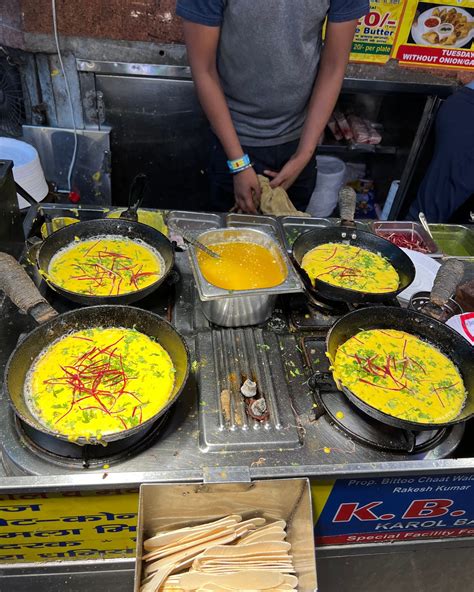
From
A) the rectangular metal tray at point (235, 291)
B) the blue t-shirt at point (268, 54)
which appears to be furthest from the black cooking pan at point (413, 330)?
the blue t-shirt at point (268, 54)

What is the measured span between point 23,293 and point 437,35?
3.92 meters

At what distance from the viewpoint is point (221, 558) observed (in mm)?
1422

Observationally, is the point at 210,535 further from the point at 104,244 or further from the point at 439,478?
the point at 104,244

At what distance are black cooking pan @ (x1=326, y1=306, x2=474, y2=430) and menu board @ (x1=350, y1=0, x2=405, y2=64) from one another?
2.81 m

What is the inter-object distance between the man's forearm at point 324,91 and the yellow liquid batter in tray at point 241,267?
127 cm

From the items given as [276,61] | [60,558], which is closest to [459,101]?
[276,61]

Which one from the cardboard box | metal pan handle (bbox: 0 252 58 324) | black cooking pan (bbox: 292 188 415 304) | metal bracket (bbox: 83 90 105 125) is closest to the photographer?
the cardboard box

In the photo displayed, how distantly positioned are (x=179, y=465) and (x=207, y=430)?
147 mm

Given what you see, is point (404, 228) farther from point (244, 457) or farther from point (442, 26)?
point (442, 26)

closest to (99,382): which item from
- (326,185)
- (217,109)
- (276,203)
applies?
(276,203)

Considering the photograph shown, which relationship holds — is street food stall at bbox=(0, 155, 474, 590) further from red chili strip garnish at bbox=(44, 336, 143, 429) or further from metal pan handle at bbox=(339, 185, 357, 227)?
metal pan handle at bbox=(339, 185, 357, 227)

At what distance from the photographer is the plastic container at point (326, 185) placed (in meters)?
4.47

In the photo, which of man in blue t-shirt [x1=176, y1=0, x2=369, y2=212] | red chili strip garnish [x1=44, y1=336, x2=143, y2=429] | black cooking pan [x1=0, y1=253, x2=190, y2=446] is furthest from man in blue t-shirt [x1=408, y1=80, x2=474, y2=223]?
red chili strip garnish [x1=44, y1=336, x2=143, y2=429]

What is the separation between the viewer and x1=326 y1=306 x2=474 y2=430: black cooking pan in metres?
1.77
